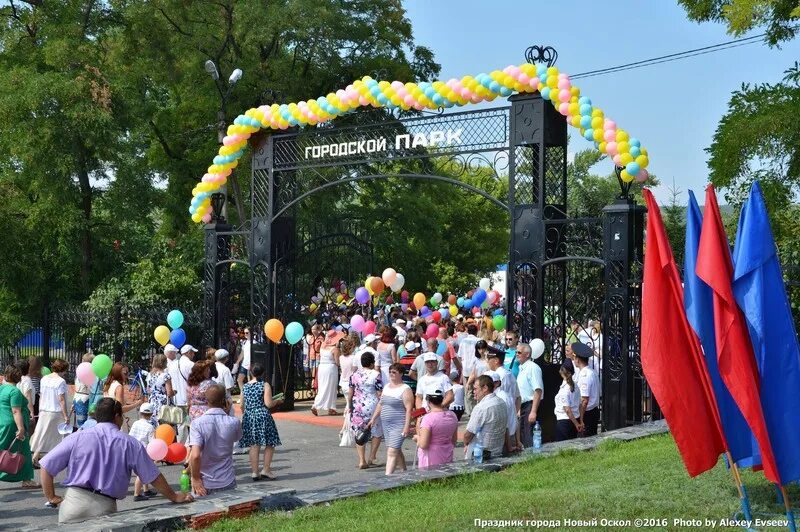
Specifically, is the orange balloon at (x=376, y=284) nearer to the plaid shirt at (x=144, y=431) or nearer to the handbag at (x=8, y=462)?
the plaid shirt at (x=144, y=431)

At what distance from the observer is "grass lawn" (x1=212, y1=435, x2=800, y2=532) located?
7.33 meters

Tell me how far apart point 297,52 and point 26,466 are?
19.8 m

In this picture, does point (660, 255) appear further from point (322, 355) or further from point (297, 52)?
point (297, 52)

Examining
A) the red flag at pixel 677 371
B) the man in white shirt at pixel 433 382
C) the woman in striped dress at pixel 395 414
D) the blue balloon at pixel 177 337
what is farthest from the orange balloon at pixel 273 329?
the red flag at pixel 677 371

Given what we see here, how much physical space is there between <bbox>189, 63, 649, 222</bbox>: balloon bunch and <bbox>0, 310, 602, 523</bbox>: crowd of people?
2.99 m

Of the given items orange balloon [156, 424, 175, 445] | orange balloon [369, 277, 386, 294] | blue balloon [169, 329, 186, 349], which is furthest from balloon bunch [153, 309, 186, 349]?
orange balloon [156, 424, 175, 445]

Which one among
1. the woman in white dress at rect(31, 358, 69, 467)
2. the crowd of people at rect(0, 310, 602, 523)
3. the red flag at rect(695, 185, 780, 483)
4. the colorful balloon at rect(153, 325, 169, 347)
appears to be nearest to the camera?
the red flag at rect(695, 185, 780, 483)

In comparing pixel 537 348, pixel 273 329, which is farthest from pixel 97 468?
pixel 273 329

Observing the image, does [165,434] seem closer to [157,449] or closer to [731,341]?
[157,449]

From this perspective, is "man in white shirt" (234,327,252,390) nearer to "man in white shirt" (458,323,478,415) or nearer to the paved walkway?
the paved walkway

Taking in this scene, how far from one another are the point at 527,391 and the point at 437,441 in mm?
2710

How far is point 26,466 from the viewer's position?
11727 mm

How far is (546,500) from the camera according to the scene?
7.71 metres

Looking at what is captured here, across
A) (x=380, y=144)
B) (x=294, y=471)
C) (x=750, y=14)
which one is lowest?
(x=294, y=471)
